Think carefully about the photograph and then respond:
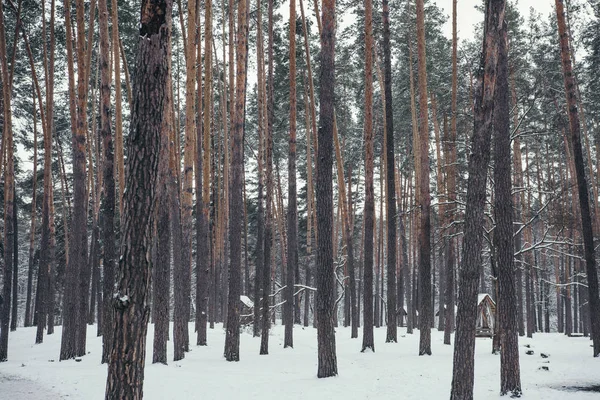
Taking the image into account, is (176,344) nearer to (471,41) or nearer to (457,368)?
(457,368)

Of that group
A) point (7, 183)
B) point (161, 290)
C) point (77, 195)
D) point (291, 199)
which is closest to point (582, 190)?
point (291, 199)

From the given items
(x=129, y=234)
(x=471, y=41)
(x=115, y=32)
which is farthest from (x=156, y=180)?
(x=471, y=41)

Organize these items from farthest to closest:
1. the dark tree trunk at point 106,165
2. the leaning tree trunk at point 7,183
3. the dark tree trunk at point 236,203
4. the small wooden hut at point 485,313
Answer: the small wooden hut at point 485,313
the leaning tree trunk at point 7,183
the dark tree trunk at point 236,203
the dark tree trunk at point 106,165

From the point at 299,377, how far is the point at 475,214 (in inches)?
222

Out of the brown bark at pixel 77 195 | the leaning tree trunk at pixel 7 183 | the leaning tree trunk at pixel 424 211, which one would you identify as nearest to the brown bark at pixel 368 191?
the leaning tree trunk at pixel 424 211

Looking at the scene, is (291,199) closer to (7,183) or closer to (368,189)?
(368,189)

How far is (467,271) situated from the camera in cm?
721

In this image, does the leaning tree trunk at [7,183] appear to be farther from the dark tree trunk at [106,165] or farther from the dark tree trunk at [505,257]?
the dark tree trunk at [505,257]

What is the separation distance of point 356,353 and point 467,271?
905 cm

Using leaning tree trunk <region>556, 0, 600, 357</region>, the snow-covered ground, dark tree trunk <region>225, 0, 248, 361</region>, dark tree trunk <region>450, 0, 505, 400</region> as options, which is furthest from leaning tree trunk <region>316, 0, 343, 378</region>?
leaning tree trunk <region>556, 0, 600, 357</region>

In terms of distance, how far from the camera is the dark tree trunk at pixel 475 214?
277 inches

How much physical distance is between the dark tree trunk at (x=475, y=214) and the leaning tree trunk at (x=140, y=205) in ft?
15.5

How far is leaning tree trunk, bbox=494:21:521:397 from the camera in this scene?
849cm

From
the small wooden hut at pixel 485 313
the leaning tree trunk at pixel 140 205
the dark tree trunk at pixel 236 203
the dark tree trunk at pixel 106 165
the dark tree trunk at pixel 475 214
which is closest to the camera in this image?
the leaning tree trunk at pixel 140 205
